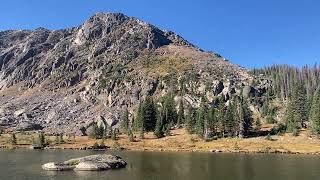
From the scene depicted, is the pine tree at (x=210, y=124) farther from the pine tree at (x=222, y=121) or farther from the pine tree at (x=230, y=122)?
the pine tree at (x=230, y=122)

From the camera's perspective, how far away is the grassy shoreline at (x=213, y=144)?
5679 inches

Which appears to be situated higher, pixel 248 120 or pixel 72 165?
pixel 248 120

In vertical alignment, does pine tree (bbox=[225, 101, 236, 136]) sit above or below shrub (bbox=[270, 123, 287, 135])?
above

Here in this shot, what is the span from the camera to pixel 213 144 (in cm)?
16225

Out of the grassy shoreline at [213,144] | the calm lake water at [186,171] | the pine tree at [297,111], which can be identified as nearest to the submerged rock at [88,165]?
the calm lake water at [186,171]

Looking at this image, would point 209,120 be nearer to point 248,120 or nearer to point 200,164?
point 248,120

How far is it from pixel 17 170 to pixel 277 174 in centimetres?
5457

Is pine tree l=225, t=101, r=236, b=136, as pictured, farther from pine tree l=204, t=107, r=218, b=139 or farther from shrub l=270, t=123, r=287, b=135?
shrub l=270, t=123, r=287, b=135

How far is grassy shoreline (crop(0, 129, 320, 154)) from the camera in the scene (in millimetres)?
144250

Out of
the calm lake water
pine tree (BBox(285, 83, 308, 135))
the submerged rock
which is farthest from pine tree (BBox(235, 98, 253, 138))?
the submerged rock

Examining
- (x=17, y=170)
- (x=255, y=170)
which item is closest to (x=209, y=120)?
(x=255, y=170)

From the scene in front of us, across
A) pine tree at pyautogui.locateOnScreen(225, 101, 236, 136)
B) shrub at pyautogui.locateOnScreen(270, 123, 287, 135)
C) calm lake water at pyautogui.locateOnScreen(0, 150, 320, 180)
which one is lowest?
calm lake water at pyautogui.locateOnScreen(0, 150, 320, 180)

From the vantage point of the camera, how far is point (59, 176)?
257 feet

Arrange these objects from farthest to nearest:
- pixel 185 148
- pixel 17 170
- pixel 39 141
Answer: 1. pixel 39 141
2. pixel 185 148
3. pixel 17 170
